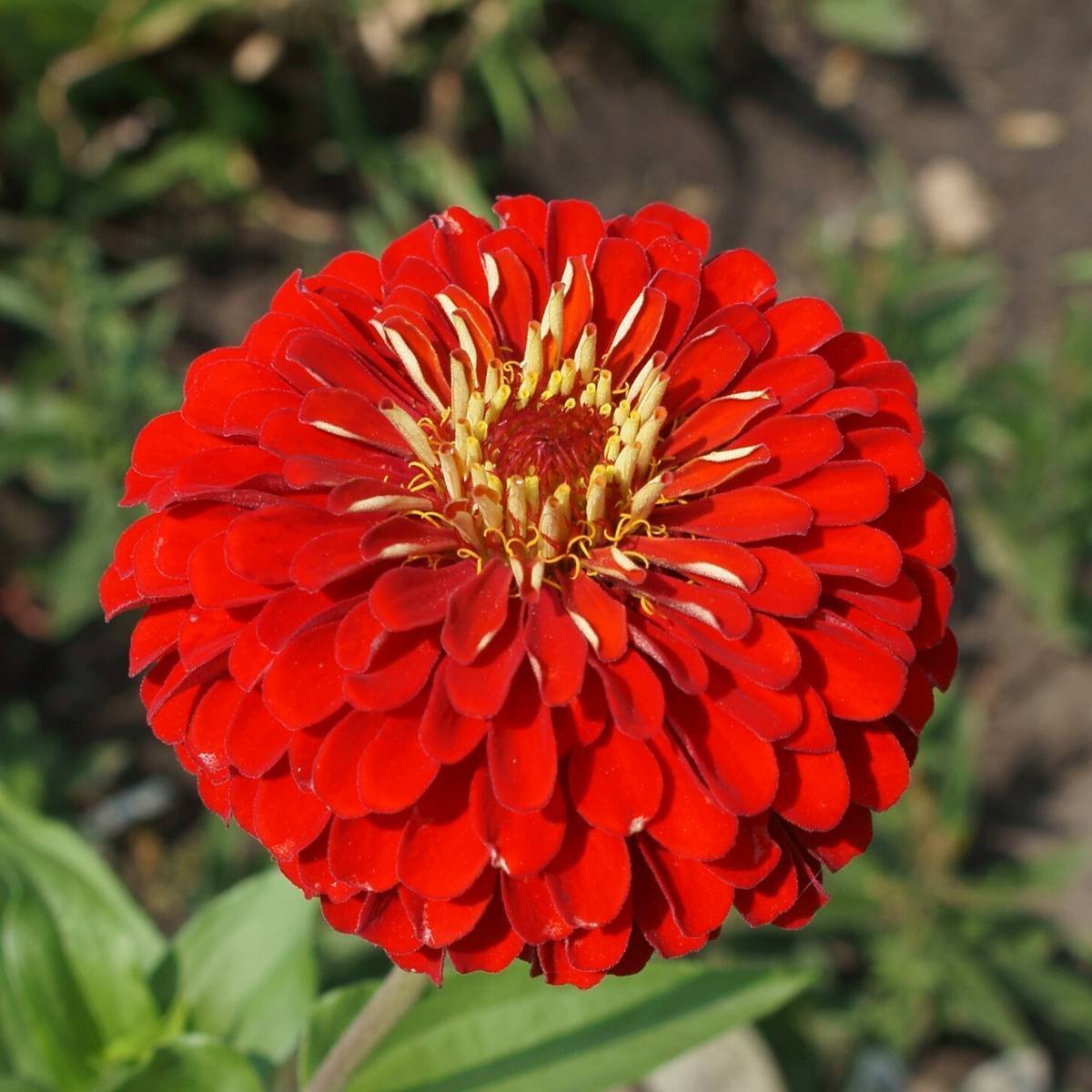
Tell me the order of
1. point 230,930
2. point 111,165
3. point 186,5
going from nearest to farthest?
point 230,930, point 186,5, point 111,165

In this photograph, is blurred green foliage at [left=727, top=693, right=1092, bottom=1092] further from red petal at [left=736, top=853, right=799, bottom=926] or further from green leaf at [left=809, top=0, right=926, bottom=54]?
green leaf at [left=809, top=0, right=926, bottom=54]

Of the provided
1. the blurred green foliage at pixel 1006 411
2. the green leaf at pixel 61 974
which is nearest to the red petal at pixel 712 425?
the green leaf at pixel 61 974

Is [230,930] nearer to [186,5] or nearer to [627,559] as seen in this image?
[627,559]

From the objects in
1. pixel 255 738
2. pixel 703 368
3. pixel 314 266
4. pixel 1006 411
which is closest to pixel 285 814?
pixel 255 738

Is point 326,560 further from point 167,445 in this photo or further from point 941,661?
point 941,661

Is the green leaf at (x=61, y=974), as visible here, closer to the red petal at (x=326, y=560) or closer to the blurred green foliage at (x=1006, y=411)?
the red petal at (x=326, y=560)

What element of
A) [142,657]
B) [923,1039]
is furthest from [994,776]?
[142,657]

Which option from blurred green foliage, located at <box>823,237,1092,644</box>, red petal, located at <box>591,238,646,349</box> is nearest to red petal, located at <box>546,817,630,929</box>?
red petal, located at <box>591,238,646,349</box>
